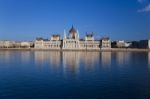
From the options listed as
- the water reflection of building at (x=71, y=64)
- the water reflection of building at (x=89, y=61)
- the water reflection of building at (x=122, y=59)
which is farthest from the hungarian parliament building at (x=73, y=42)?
the water reflection of building at (x=71, y=64)

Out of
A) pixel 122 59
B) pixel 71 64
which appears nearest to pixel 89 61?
pixel 71 64

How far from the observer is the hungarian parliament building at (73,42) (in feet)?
422

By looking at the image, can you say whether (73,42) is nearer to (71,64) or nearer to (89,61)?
(89,61)

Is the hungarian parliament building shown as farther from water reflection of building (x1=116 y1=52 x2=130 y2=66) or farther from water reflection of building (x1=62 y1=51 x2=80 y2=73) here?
water reflection of building (x1=62 y1=51 x2=80 y2=73)

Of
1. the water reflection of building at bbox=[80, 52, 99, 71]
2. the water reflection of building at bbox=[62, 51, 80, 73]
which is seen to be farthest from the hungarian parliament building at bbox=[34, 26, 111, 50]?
the water reflection of building at bbox=[62, 51, 80, 73]

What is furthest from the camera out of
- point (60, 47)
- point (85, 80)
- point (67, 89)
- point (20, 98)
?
point (60, 47)

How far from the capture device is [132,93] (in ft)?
52.0

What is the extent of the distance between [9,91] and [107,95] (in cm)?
495

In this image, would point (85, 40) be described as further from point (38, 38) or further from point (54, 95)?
point (54, 95)

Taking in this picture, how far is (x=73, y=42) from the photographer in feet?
423

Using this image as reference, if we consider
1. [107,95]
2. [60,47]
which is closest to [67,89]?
[107,95]

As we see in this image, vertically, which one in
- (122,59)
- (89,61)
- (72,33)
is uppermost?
(72,33)

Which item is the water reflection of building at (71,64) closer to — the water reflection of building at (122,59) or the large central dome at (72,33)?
the water reflection of building at (122,59)

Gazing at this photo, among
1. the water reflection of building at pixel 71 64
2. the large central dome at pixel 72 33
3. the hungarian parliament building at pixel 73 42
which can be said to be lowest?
the water reflection of building at pixel 71 64
